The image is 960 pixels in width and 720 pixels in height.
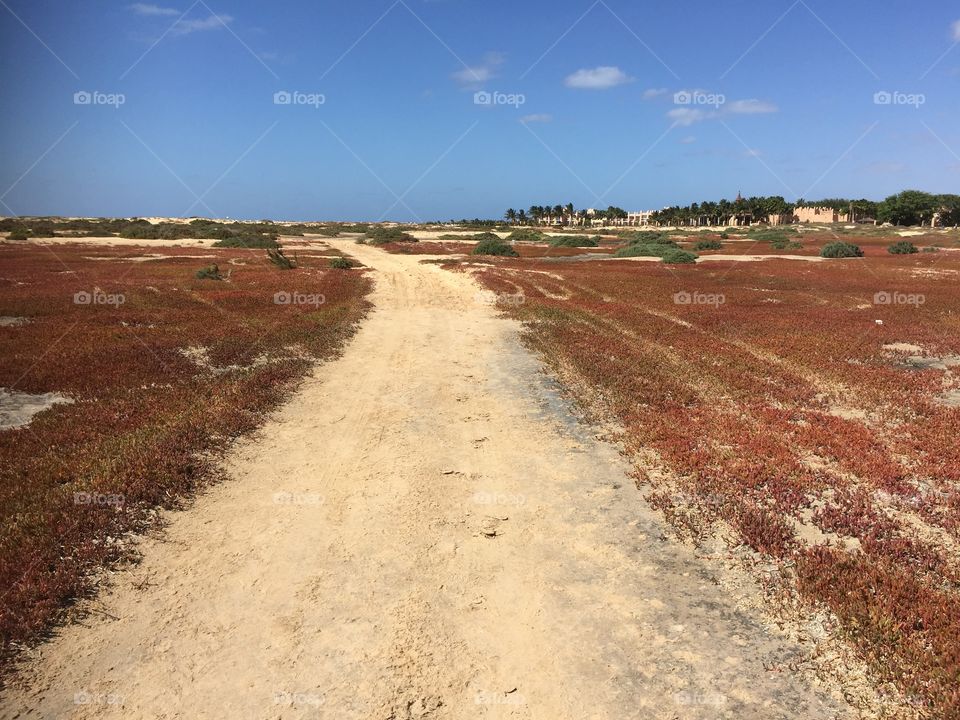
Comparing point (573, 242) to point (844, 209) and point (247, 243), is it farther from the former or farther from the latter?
point (844, 209)

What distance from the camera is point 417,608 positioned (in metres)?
6.25

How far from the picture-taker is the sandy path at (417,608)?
507 cm

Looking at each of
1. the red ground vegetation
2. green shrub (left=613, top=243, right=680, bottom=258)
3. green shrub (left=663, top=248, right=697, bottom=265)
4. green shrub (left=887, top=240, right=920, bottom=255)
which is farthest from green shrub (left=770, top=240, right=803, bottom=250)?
the red ground vegetation

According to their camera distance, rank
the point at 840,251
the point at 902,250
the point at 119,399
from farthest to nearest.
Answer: the point at 902,250 < the point at 840,251 < the point at 119,399

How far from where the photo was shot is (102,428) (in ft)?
36.2

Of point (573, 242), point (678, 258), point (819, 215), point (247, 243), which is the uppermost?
point (819, 215)

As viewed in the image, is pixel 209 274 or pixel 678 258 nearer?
pixel 209 274

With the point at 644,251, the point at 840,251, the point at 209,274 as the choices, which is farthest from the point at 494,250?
the point at 840,251

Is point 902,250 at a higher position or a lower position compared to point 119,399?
higher

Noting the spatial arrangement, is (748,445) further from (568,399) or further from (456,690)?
(456,690)

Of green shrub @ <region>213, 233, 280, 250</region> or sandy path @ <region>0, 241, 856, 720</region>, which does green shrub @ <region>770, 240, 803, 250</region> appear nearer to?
green shrub @ <region>213, 233, 280, 250</region>

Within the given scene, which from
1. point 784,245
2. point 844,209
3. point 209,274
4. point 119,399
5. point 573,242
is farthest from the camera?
point 844,209

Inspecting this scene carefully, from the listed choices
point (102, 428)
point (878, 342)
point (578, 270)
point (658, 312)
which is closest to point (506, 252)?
point (578, 270)

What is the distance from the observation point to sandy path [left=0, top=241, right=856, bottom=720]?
16.6 feet
